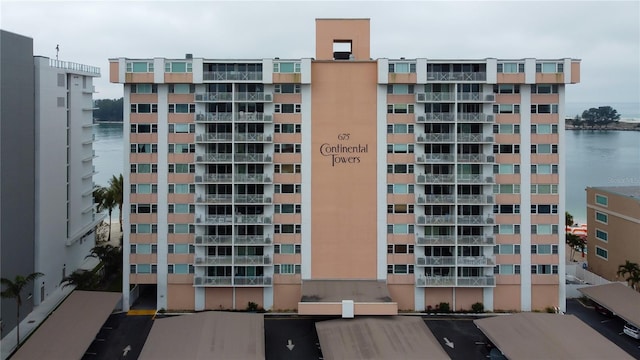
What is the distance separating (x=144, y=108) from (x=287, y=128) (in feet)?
41.1

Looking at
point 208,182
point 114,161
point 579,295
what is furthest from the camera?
point 114,161

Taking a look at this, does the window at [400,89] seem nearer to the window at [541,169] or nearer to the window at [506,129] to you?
the window at [506,129]

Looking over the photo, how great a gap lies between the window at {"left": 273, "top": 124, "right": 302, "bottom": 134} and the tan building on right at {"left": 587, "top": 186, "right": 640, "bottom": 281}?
3344cm

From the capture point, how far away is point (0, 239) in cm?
3744

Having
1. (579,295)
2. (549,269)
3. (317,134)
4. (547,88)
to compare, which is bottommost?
(579,295)

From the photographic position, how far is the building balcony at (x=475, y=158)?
1684 inches

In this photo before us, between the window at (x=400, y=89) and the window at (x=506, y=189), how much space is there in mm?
11244

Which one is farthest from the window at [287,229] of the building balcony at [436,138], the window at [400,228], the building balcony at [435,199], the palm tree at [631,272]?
the palm tree at [631,272]

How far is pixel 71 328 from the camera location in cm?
3459

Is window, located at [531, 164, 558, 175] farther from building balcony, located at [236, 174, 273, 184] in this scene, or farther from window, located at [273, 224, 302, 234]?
building balcony, located at [236, 174, 273, 184]

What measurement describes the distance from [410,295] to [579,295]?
17.1 m

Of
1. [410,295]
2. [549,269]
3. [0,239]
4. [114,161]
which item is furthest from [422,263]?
[114,161]

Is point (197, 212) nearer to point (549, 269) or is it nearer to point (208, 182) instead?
point (208, 182)

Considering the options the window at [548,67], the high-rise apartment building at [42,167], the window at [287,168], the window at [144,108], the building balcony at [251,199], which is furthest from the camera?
the window at [287,168]
